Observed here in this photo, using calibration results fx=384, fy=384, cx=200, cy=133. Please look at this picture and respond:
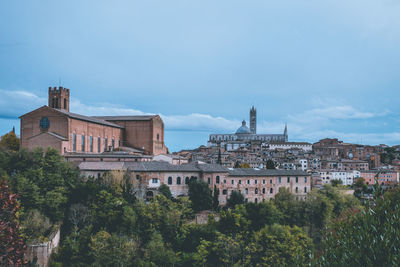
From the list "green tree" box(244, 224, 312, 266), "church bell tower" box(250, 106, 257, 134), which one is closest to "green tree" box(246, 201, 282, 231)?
"green tree" box(244, 224, 312, 266)

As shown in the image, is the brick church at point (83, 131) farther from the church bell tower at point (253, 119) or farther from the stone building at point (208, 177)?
the church bell tower at point (253, 119)

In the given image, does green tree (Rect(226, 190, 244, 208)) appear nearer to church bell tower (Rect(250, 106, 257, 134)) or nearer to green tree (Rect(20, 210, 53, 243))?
green tree (Rect(20, 210, 53, 243))

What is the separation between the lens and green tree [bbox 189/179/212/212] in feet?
98.6

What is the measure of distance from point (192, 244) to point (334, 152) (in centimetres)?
6583

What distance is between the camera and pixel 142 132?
44.1m

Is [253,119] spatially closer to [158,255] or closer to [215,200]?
[215,200]

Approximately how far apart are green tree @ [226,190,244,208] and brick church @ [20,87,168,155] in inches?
559

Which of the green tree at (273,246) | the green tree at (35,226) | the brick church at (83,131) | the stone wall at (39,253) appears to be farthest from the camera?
the brick church at (83,131)

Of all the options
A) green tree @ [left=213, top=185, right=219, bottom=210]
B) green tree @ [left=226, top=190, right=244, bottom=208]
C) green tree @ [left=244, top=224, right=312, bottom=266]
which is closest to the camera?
green tree @ [left=244, top=224, right=312, bottom=266]

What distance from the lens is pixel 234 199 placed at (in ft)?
105

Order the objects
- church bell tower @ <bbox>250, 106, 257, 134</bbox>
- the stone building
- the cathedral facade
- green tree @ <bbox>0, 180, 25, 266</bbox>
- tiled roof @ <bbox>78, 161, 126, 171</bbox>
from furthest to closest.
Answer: church bell tower @ <bbox>250, 106, 257, 134</bbox>
the cathedral facade
tiled roof @ <bbox>78, 161, 126, 171</bbox>
the stone building
green tree @ <bbox>0, 180, 25, 266</bbox>

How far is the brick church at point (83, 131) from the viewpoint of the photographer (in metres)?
35.1

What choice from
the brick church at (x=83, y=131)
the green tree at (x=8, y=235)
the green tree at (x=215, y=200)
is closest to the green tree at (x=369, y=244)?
the green tree at (x=8, y=235)

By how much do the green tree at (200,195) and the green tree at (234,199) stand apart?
2235 mm
